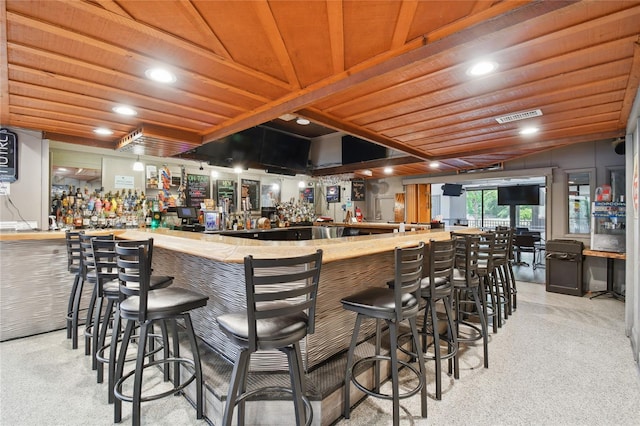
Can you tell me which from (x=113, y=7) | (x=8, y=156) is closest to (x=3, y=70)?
(x=113, y=7)

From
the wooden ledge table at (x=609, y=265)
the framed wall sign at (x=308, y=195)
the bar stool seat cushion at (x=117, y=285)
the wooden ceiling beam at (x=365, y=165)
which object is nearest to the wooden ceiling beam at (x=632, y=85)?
the wooden ledge table at (x=609, y=265)

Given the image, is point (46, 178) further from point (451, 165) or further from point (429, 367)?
point (451, 165)

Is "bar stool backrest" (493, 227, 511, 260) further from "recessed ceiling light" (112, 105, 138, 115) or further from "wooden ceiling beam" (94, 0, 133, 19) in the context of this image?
"recessed ceiling light" (112, 105, 138, 115)

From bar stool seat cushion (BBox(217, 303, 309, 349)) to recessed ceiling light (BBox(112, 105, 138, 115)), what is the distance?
2.77 metres

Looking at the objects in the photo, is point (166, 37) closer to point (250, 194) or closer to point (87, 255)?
point (87, 255)

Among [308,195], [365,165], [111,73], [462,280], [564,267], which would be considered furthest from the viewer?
[308,195]

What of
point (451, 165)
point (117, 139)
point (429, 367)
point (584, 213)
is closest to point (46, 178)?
point (117, 139)

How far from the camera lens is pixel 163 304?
1.99 metres

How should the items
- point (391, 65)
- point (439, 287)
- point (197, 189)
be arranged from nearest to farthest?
1. point (391, 65)
2. point (439, 287)
3. point (197, 189)

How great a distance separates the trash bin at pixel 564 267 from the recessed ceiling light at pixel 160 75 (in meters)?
6.62

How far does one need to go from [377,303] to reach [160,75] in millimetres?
2513

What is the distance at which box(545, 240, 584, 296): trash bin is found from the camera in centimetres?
539

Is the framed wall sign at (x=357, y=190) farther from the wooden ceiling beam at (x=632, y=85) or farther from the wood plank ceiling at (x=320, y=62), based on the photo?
the wooden ceiling beam at (x=632, y=85)

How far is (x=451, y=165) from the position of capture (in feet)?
22.0
